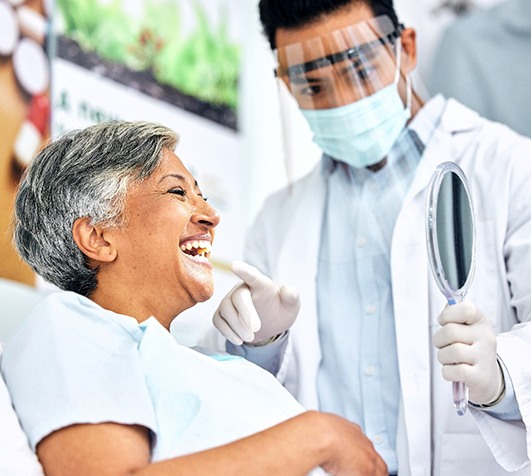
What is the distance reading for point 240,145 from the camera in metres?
2.92

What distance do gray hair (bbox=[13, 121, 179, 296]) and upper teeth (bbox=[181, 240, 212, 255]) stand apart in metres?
0.11

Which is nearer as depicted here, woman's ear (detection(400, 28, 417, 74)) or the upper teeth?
the upper teeth

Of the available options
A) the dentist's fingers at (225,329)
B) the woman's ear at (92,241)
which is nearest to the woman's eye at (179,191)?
the woman's ear at (92,241)

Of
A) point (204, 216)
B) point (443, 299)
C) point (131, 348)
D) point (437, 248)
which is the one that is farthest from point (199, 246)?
point (443, 299)

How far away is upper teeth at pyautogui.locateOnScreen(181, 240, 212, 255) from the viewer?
1560 millimetres

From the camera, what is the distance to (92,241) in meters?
1.52

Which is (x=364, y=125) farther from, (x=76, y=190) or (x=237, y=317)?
(x=76, y=190)

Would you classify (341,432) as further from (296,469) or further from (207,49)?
(207,49)

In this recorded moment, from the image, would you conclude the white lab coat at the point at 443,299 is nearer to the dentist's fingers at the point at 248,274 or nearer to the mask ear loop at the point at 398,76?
the mask ear loop at the point at 398,76

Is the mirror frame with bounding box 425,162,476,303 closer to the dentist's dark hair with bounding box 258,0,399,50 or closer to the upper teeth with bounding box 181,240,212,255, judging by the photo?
the upper teeth with bounding box 181,240,212,255

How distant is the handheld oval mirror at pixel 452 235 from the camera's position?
153 centimetres

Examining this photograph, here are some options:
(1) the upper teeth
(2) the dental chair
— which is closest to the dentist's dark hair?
(1) the upper teeth

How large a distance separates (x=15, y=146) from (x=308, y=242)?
0.66 m

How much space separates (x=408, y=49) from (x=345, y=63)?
18 cm
